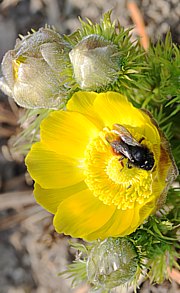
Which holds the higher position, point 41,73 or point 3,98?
point 41,73

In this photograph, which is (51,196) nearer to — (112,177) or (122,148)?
(112,177)

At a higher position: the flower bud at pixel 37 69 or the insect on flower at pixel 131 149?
the flower bud at pixel 37 69

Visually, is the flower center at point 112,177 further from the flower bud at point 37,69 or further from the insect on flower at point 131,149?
the flower bud at point 37,69

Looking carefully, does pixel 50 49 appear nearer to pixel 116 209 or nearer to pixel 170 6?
pixel 116 209

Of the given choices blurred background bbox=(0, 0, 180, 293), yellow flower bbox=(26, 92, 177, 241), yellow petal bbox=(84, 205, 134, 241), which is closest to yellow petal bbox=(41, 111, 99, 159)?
yellow flower bbox=(26, 92, 177, 241)

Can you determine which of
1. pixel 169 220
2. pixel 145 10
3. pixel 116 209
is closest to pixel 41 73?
pixel 116 209

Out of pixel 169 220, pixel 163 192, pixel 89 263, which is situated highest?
pixel 163 192

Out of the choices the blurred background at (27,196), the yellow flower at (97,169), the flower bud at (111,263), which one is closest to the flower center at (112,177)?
the yellow flower at (97,169)
